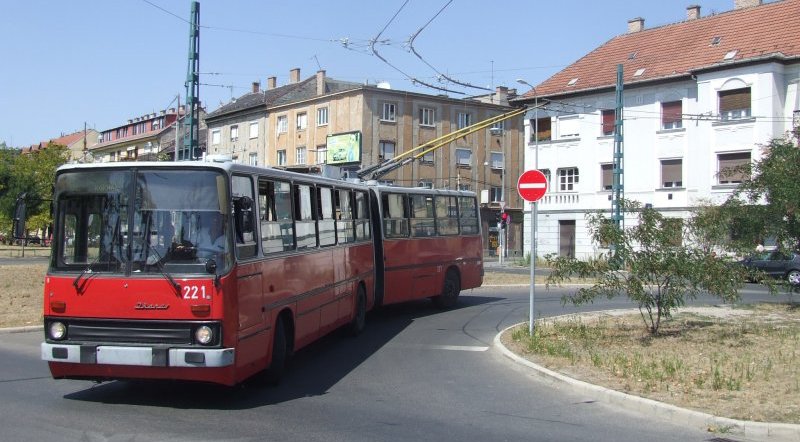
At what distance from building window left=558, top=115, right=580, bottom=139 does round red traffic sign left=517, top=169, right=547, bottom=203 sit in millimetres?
35323

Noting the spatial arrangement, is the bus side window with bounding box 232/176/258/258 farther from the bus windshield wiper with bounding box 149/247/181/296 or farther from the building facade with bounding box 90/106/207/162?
the building facade with bounding box 90/106/207/162

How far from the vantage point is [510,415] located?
8133mm

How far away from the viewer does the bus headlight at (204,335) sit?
7.82 m

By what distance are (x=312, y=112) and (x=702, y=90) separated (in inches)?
1165

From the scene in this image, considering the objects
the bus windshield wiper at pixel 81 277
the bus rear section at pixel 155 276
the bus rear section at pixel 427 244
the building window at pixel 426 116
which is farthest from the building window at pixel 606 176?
the bus windshield wiper at pixel 81 277

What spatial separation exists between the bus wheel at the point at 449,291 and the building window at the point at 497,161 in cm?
4455

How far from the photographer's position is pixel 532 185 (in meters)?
13.7

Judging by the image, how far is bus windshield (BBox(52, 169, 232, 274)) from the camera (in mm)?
7980

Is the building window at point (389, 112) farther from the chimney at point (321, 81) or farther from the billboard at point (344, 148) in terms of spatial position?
the chimney at point (321, 81)

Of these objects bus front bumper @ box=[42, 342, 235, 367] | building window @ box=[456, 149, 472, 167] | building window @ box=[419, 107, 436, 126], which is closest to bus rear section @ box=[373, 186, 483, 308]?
bus front bumper @ box=[42, 342, 235, 367]

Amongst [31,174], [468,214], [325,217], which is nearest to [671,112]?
[468,214]

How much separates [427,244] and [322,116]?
42.1 meters

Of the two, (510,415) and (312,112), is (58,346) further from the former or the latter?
(312,112)

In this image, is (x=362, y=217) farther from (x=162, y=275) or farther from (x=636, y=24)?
(x=636, y=24)
